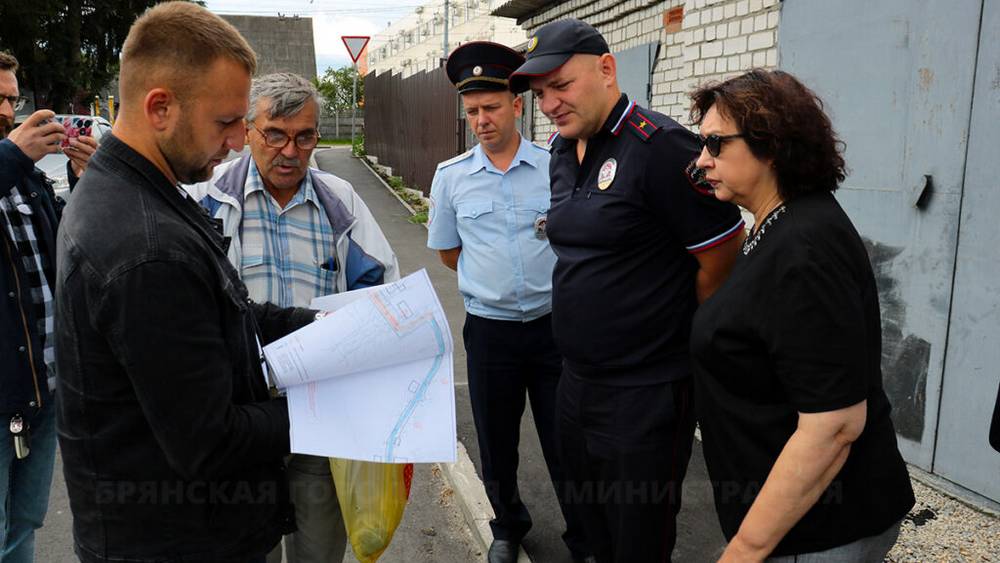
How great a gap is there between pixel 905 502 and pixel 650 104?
5.38m

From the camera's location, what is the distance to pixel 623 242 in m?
2.24

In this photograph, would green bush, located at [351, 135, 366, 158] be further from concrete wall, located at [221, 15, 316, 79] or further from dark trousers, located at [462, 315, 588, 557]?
concrete wall, located at [221, 15, 316, 79]

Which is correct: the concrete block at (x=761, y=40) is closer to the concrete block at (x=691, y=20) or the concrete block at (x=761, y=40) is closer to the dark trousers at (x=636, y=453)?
the concrete block at (x=691, y=20)

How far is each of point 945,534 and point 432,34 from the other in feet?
141

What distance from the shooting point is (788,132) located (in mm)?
1651

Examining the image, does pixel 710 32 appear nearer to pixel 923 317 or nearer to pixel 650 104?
pixel 650 104

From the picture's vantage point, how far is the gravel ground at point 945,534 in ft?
10.2

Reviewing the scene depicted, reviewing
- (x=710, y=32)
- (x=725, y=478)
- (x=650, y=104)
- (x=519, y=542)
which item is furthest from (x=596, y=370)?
(x=650, y=104)

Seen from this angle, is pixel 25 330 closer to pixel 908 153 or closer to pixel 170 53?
pixel 170 53

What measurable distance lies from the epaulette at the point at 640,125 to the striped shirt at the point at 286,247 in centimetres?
106

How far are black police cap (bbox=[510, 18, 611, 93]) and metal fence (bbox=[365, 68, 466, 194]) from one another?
9966 millimetres

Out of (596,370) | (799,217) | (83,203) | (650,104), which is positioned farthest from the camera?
(650,104)

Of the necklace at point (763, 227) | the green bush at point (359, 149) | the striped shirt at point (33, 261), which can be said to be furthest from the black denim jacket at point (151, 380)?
the green bush at point (359, 149)

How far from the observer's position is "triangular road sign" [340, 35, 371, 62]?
16578 mm
